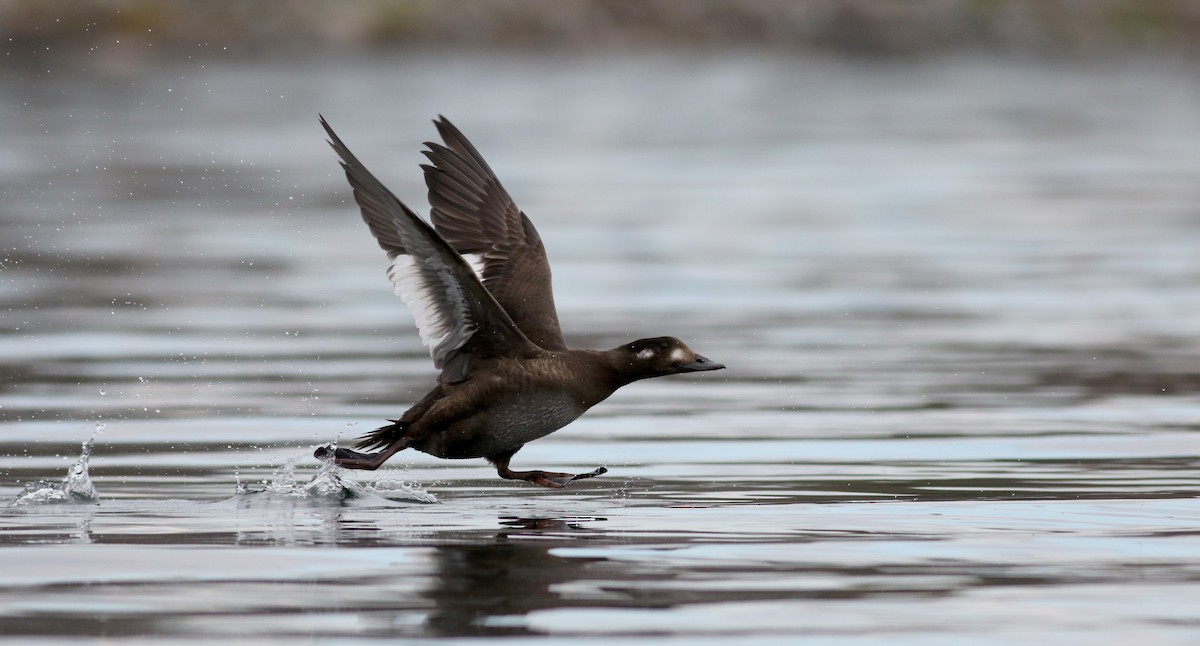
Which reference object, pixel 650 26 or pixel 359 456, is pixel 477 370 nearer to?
pixel 359 456

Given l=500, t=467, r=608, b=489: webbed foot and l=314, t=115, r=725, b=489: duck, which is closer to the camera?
l=314, t=115, r=725, b=489: duck

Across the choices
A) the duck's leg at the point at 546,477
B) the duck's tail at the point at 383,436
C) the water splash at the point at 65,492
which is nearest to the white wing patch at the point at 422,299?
the duck's tail at the point at 383,436

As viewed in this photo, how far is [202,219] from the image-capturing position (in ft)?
84.2

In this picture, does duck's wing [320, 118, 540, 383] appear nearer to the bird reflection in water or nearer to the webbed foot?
the webbed foot

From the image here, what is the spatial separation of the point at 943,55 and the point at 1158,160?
88.6 ft

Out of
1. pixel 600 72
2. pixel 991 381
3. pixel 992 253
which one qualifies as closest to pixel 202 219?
pixel 992 253

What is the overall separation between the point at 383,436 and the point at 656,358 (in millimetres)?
1243

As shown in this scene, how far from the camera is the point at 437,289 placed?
32.4 feet

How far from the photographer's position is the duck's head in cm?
1032

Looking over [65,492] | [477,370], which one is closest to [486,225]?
[477,370]

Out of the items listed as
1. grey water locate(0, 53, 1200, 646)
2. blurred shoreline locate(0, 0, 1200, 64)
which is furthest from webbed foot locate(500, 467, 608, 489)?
blurred shoreline locate(0, 0, 1200, 64)

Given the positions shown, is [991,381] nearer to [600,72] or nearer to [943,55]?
[600,72]

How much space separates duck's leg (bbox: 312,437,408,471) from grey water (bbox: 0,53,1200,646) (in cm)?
7

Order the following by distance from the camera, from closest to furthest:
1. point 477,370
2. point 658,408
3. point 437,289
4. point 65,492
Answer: point 65,492
point 437,289
point 477,370
point 658,408
